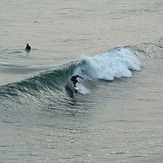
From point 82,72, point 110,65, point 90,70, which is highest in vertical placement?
point 110,65

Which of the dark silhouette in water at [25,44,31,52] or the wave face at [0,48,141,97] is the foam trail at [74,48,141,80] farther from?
the dark silhouette in water at [25,44,31,52]

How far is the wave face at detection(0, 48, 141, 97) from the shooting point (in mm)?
17469

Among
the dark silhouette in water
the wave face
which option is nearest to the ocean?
the wave face

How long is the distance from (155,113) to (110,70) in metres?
6.57

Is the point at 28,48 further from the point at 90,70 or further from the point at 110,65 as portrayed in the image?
the point at 90,70

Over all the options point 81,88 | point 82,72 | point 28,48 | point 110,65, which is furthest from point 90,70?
point 28,48

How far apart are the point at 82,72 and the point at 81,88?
2419 millimetres

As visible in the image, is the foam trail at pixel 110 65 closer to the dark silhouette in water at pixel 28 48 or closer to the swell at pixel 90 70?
the swell at pixel 90 70

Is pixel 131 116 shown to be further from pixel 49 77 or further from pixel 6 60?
pixel 6 60

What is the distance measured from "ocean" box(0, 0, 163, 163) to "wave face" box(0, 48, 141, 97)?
0.11 feet

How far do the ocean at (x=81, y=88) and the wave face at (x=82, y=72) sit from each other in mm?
34

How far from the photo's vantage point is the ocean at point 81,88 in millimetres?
12477

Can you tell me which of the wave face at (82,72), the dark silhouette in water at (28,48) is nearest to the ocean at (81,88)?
the wave face at (82,72)

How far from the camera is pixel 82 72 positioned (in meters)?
21.3
